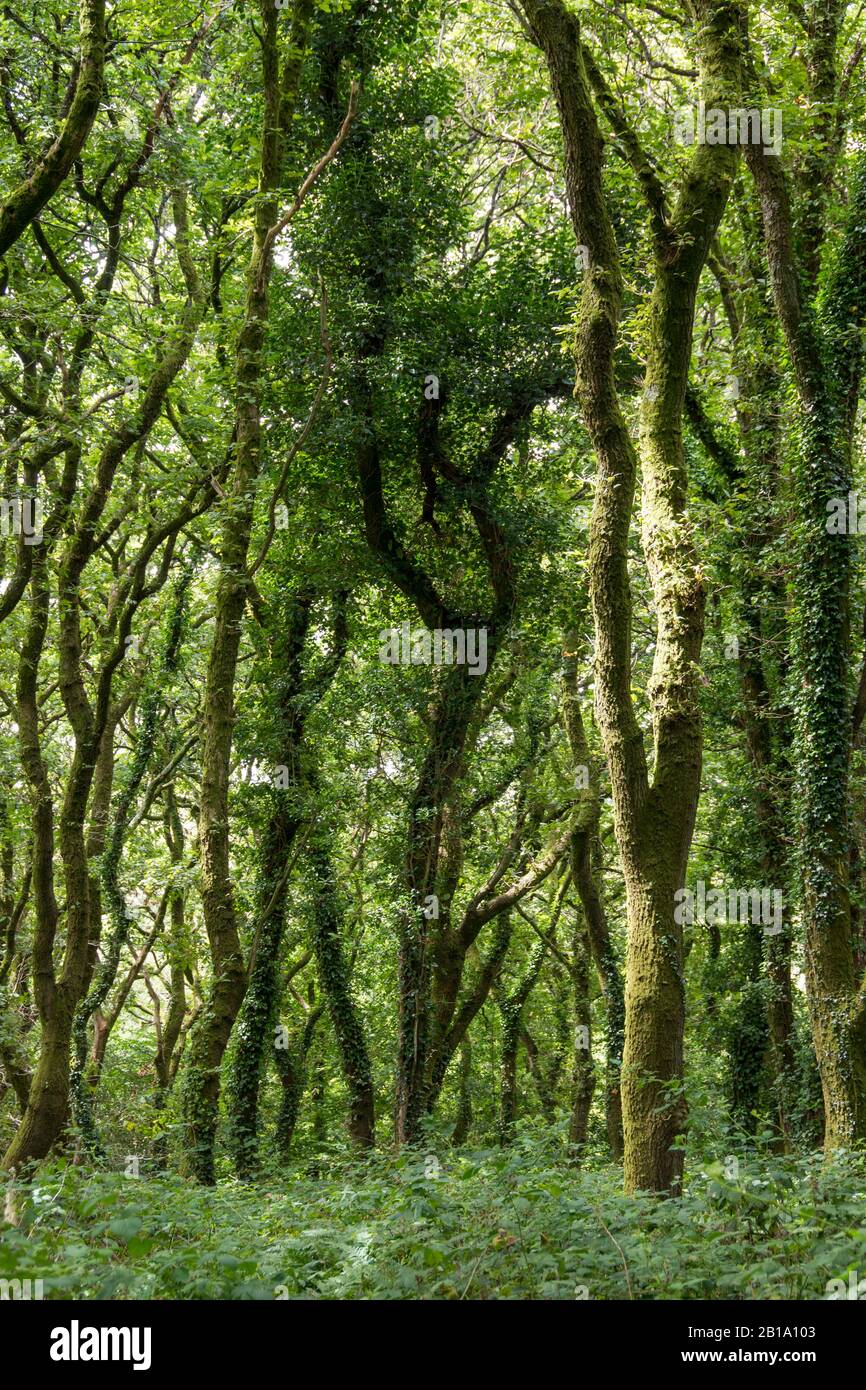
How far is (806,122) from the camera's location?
37.8 ft

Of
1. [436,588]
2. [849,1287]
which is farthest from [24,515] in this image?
[849,1287]

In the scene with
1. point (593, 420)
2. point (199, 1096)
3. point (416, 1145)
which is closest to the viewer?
point (593, 420)

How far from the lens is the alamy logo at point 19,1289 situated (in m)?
4.02

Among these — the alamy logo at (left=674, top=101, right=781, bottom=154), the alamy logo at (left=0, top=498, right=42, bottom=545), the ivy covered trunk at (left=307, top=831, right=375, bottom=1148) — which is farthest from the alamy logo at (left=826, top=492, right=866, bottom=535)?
the ivy covered trunk at (left=307, top=831, right=375, bottom=1148)

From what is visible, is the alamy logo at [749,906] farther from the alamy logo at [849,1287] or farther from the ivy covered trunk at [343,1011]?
the alamy logo at [849,1287]

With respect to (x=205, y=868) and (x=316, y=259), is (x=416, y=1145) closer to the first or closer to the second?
(x=205, y=868)

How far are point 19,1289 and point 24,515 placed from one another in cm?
862

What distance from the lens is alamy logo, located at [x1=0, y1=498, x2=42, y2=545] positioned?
10977 millimetres

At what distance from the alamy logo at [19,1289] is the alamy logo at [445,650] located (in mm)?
11810

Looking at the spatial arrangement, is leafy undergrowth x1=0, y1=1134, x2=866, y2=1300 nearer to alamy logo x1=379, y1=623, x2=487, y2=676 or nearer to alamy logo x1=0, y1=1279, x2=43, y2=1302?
alamy logo x1=0, y1=1279, x2=43, y2=1302
